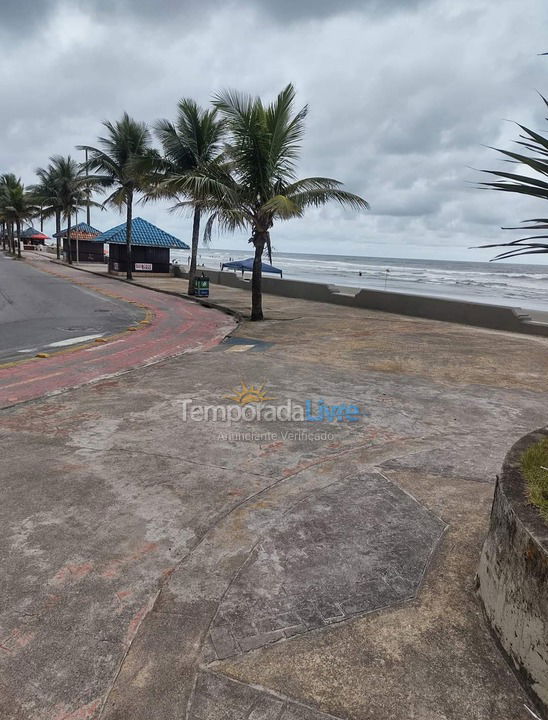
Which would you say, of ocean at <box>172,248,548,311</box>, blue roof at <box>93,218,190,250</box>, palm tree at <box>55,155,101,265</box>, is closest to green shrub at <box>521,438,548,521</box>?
ocean at <box>172,248,548,311</box>

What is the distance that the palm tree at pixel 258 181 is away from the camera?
1389 cm

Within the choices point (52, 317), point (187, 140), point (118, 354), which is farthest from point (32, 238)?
point (118, 354)

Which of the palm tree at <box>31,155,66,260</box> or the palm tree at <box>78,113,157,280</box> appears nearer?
the palm tree at <box>78,113,157,280</box>

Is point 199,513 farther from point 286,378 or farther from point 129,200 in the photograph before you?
point 129,200

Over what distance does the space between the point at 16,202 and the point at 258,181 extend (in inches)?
2212

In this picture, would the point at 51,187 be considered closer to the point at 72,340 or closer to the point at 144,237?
the point at 144,237

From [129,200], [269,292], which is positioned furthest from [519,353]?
[129,200]

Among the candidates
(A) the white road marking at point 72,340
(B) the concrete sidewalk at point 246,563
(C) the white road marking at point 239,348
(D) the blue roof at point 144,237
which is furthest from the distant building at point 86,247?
(B) the concrete sidewalk at point 246,563

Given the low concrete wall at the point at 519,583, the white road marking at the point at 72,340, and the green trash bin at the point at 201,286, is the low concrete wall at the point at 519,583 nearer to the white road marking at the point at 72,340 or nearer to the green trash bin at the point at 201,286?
the white road marking at the point at 72,340

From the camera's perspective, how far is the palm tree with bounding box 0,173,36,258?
5897 centimetres

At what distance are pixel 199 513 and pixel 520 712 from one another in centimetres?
224

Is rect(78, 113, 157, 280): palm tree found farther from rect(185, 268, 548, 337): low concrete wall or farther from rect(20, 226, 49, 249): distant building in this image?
rect(20, 226, 49, 249): distant building

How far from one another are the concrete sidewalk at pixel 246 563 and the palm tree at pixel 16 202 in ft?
202

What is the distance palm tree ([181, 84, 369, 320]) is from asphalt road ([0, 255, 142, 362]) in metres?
4.40
